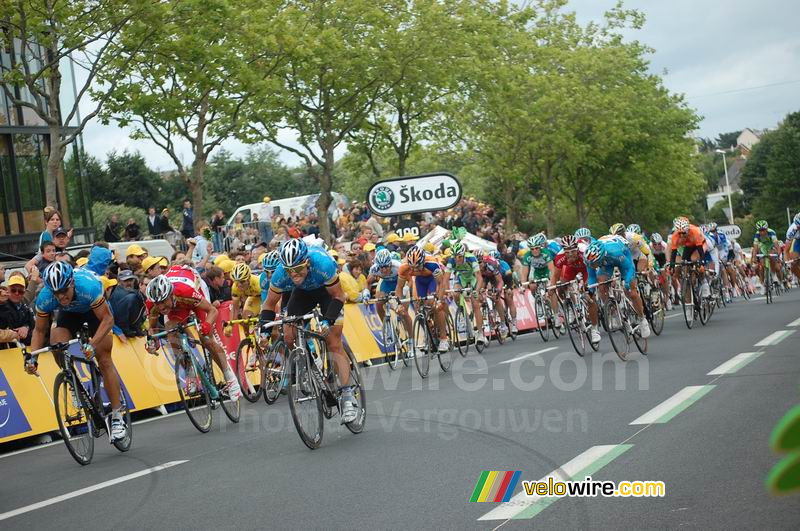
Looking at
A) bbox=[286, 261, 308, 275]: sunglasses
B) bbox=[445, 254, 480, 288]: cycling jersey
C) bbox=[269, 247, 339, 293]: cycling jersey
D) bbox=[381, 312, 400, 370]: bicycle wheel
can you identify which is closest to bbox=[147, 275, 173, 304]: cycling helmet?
bbox=[269, 247, 339, 293]: cycling jersey

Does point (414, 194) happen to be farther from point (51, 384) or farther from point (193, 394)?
point (193, 394)

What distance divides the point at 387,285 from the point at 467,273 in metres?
2.81

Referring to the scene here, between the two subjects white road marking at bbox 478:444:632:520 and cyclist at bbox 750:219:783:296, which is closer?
white road marking at bbox 478:444:632:520

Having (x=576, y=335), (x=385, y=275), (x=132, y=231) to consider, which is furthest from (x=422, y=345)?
(x=132, y=231)

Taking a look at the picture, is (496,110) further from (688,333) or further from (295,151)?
(688,333)

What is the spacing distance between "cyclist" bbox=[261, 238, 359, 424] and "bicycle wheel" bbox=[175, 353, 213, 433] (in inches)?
71.9

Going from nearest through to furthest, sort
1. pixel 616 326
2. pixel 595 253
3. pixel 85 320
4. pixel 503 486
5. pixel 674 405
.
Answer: pixel 503 486 → pixel 674 405 → pixel 85 320 → pixel 616 326 → pixel 595 253

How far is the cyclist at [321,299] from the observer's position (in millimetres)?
8969

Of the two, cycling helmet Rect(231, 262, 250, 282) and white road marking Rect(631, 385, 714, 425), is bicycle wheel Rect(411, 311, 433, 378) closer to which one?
cycling helmet Rect(231, 262, 250, 282)

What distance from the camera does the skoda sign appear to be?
72.8 ft

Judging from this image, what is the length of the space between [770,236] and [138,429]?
2075cm

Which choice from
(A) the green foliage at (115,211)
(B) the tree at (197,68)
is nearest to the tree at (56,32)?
(B) the tree at (197,68)

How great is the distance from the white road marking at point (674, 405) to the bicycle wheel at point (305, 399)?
2.61m

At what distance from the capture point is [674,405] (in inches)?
370
